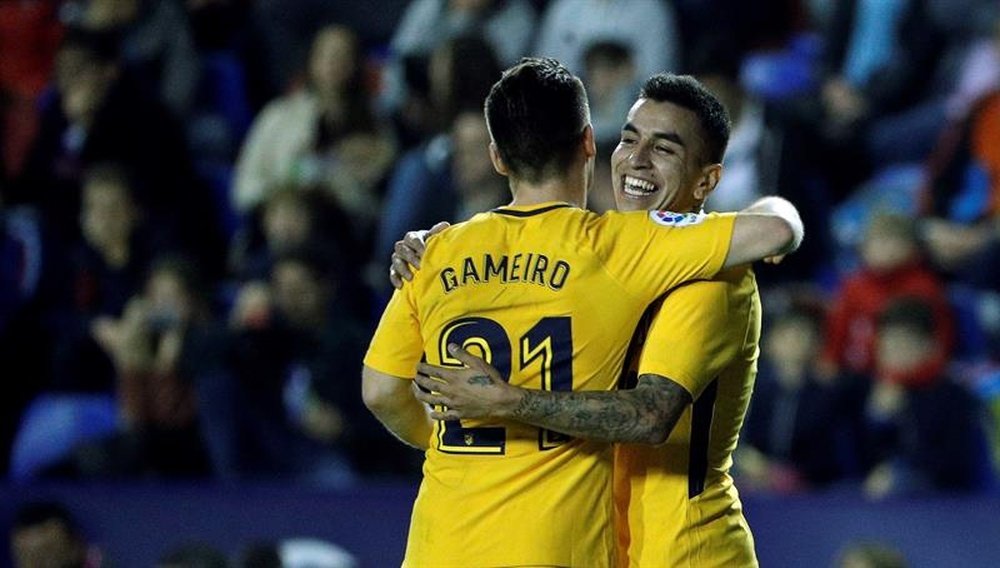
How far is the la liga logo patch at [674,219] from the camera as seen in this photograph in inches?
139

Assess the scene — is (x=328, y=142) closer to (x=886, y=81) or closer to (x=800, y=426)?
(x=886, y=81)

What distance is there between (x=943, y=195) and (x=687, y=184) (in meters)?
4.50

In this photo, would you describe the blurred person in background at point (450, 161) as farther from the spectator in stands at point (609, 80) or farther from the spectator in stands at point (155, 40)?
the spectator in stands at point (155, 40)

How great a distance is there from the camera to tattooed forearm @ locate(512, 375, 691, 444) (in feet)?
11.0

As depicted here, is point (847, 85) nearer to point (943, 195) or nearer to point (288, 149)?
point (943, 195)

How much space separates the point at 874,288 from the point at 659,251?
431 cm

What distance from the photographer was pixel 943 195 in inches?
316

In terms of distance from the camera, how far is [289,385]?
314 inches

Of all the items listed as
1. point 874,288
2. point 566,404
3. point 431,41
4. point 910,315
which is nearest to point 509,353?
point 566,404

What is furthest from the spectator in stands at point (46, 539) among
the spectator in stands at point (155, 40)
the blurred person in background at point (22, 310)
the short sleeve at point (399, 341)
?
the short sleeve at point (399, 341)

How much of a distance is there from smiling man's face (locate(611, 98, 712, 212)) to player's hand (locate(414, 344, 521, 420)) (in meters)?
0.64

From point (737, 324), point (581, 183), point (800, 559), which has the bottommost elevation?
point (800, 559)

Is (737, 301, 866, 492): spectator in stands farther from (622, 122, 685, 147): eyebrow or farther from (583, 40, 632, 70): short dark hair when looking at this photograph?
(622, 122, 685, 147): eyebrow

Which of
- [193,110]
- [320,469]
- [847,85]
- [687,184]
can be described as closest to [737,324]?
[687,184]
